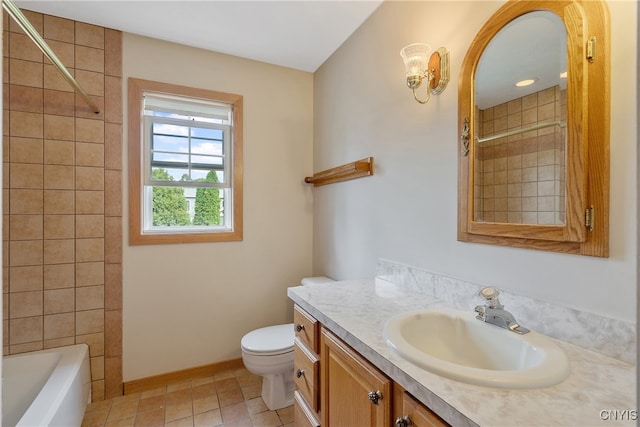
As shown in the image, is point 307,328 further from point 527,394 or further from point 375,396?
point 527,394

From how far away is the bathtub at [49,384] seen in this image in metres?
1.51

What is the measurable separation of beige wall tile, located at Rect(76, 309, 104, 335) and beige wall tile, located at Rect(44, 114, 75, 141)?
1133 millimetres

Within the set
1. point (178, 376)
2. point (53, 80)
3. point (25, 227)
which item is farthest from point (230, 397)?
point (53, 80)

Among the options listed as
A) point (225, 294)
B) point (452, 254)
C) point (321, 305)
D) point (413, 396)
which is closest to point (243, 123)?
point (225, 294)

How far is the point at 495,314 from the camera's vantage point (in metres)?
1.06

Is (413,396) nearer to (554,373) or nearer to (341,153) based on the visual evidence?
(554,373)

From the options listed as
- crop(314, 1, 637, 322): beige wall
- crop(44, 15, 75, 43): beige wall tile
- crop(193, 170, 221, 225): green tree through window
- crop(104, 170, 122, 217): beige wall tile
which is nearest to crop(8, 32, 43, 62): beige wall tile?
crop(44, 15, 75, 43): beige wall tile

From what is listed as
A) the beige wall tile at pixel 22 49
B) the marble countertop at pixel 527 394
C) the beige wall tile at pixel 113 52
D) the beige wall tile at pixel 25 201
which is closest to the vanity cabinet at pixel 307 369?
the marble countertop at pixel 527 394

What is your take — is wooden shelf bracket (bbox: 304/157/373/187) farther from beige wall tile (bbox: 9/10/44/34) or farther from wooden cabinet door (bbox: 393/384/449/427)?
beige wall tile (bbox: 9/10/44/34)

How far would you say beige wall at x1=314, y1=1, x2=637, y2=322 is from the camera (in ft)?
2.89

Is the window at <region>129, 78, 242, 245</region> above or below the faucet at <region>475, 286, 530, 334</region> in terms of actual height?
above

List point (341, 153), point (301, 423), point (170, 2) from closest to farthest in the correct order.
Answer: point (301, 423)
point (170, 2)
point (341, 153)

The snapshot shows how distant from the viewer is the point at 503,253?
3.85 feet

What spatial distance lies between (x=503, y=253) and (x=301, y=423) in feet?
3.87
